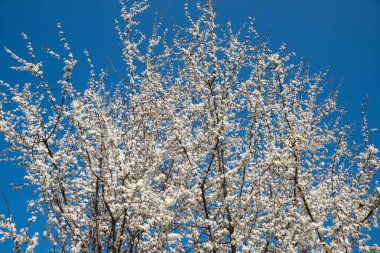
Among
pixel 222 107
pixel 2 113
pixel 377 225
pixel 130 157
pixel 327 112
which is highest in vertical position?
pixel 327 112

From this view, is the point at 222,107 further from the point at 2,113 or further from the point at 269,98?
the point at 2,113

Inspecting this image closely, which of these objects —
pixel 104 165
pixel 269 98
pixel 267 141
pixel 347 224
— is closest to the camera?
pixel 347 224

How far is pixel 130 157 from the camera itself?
6066 mm

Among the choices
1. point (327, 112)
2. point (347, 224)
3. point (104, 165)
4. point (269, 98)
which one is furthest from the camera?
point (327, 112)

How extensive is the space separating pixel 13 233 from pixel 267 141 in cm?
452

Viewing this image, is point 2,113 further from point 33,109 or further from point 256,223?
point 256,223

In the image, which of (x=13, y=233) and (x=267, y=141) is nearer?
(x=13, y=233)

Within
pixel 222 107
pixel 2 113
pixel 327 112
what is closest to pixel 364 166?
pixel 222 107

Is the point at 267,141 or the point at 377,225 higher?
the point at 267,141

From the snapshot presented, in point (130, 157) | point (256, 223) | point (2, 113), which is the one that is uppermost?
point (2, 113)

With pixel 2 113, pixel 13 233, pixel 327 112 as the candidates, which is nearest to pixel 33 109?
pixel 2 113

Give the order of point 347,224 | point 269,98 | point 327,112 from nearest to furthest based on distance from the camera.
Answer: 1. point 347,224
2. point 269,98
3. point 327,112

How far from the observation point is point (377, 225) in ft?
20.5

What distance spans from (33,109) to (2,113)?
92 centimetres
